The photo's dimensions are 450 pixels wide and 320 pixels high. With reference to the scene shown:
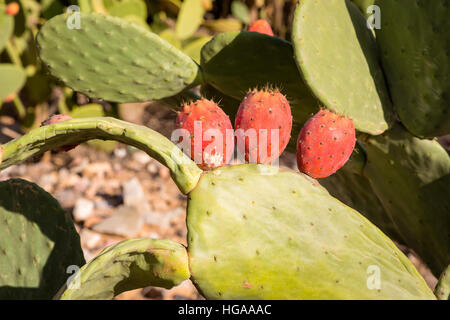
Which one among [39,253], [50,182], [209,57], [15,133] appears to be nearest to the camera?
[39,253]

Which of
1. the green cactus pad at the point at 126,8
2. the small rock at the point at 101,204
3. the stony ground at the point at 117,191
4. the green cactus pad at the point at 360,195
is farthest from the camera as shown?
the green cactus pad at the point at 126,8

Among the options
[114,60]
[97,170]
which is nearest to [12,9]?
[97,170]

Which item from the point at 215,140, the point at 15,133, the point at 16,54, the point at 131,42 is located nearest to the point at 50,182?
the point at 15,133

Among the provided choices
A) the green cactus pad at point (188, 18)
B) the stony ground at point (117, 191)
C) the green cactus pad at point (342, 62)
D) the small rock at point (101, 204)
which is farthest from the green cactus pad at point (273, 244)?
the green cactus pad at point (188, 18)

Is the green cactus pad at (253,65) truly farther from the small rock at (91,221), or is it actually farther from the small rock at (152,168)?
the small rock at (152,168)

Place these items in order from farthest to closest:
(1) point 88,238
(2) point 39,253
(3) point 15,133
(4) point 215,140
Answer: (3) point 15,133 < (1) point 88,238 < (2) point 39,253 < (4) point 215,140
